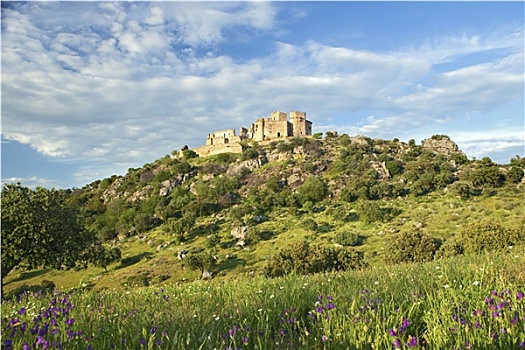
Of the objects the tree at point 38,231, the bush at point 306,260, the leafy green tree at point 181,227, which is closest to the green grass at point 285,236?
the leafy green tree at point 181,227

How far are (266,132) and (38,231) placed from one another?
335ft

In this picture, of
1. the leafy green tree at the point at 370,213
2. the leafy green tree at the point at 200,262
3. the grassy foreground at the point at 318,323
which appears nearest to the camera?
the grassy foreground at the point at 318,323

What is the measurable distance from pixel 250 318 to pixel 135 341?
4.52ft

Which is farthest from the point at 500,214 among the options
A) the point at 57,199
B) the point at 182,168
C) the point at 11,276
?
the point at 182,168

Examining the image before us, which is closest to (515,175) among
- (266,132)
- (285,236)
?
(285,236)

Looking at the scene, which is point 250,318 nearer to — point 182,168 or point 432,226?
point 432,226

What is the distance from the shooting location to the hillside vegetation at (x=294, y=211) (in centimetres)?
3638

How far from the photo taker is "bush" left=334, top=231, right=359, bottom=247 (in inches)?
1935

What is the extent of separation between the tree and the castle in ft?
297

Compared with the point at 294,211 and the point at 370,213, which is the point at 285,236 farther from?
the point at 370,213

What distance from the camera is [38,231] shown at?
24.0 m

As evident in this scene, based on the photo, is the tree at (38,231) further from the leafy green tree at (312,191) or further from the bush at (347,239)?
the leafy green tree at (312,191)

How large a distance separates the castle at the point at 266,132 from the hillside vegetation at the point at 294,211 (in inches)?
270

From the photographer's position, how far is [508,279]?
4.80 m
